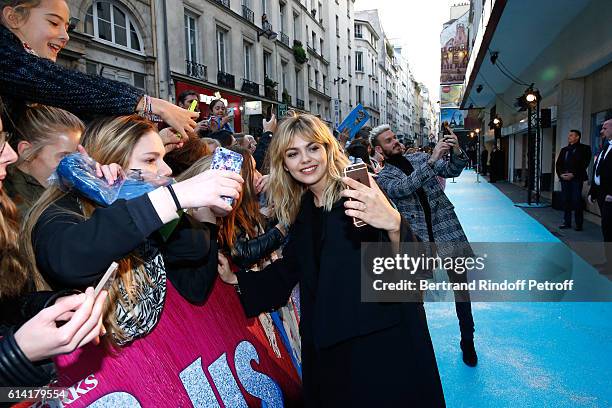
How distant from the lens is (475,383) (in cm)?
347

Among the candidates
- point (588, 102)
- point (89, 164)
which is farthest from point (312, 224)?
point (588, 102)

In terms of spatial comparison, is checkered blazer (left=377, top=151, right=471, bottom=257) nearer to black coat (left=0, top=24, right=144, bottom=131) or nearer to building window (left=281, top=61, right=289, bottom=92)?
black coat (left=0, top=24, right=144, bottom=131)

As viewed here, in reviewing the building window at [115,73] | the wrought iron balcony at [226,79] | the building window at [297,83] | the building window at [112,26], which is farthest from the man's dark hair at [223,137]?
the building window at [297,83]

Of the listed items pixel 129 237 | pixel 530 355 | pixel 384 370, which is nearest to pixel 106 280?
pixel 129 237

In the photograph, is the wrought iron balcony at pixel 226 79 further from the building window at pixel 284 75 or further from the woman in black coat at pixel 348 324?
the woman in black coat at pixel 348 324

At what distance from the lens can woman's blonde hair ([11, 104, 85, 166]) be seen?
1820mm

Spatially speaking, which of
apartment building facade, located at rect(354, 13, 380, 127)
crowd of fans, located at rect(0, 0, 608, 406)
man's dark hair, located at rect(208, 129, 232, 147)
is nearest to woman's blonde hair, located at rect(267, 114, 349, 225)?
crowd of fans, located at rect(0, 0, 608, 406)

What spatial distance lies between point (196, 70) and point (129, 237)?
664 inches

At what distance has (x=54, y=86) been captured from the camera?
167cm

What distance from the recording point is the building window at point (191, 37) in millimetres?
16516

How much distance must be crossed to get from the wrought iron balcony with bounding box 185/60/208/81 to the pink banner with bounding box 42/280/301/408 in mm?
15548

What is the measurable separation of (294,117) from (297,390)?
5.02 feet

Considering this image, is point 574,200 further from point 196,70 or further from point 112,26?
point 196,70

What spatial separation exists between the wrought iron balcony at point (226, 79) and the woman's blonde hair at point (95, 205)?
57.4 ft
